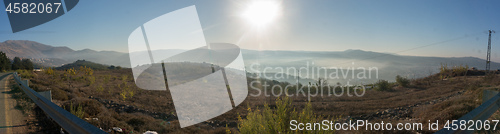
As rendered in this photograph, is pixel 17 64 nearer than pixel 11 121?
No

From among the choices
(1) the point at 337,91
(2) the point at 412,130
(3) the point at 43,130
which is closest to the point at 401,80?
(1) the point at 337,91

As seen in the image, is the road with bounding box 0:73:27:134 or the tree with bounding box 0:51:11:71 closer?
the road with bounding box 0:73:27:134

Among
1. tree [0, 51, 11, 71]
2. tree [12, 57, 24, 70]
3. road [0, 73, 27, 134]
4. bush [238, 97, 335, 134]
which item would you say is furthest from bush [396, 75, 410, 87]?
tree [12, 57, 24, 70]

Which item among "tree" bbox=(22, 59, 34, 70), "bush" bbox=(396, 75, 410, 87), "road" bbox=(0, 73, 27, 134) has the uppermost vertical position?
"tree" bbox=(22, 59, 34, 70)

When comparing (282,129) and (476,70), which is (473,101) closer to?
(282,129)

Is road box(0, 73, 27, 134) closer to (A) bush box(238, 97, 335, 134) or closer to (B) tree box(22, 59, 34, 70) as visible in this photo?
(A) bush box(238, 97, 335, 134)

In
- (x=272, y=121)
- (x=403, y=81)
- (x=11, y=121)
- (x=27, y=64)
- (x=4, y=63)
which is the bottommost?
(x=403, y=81)

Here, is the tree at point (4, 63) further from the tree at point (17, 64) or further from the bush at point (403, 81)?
the bush at point (403, 81)

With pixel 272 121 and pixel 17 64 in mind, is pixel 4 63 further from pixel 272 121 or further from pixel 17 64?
pixel 272 121

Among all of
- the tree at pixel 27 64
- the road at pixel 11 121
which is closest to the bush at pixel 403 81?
the road at pixel 11 121

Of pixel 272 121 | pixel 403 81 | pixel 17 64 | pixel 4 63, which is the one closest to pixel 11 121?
pixel 272 121

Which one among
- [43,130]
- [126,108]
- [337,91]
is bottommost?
[337,91]
